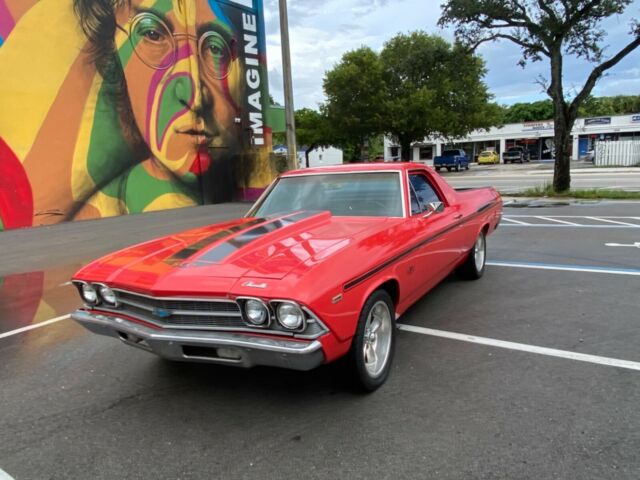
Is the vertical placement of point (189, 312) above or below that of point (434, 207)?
below

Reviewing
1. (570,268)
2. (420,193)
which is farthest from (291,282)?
(570,268)

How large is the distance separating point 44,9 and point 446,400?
16.2 metres

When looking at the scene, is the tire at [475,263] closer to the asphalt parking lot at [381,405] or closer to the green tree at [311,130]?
the asphalt parking lot at [381,405]

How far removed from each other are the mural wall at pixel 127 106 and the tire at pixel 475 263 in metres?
13.1

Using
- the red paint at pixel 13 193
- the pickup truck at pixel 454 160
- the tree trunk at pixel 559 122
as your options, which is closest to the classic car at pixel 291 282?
the red paint at pixel 13 193

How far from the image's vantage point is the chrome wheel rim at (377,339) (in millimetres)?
3305

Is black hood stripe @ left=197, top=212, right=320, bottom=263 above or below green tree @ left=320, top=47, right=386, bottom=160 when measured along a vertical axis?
below

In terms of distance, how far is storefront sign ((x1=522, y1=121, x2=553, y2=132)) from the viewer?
55.4m

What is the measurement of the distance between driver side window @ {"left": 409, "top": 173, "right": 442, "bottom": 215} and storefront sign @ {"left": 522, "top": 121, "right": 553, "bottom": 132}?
5706 centimetres

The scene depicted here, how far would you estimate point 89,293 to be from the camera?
135 inches

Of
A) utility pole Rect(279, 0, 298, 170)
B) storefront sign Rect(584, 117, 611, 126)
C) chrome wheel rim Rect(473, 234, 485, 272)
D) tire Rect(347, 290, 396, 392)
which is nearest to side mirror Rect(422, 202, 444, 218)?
tire Rect(347, 290, 396, 392)

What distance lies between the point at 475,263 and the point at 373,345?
308 cm

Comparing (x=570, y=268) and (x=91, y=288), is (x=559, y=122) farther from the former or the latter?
(x=91, y=288)

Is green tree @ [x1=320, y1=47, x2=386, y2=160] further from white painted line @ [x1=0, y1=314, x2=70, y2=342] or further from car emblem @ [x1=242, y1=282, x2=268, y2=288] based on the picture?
car emblem @ [x1=242, y1=282, x2=268, y2=288]
